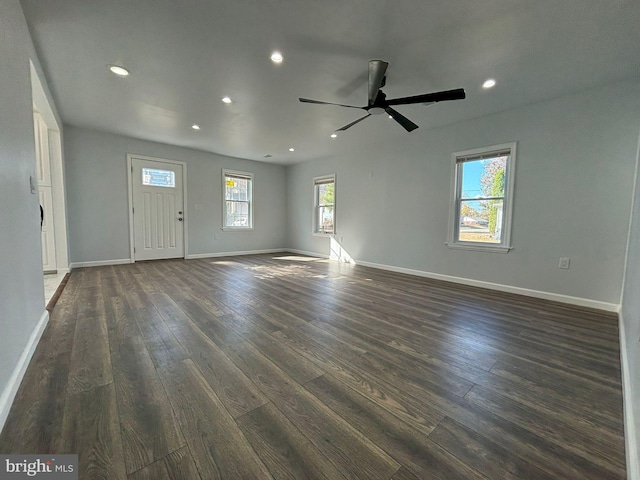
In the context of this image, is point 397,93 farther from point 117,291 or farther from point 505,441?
point 117,291

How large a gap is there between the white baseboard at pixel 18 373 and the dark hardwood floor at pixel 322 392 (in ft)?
0.14

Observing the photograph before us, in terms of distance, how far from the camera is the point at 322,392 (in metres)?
1.49

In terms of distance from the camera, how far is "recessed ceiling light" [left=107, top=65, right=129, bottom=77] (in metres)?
2.74

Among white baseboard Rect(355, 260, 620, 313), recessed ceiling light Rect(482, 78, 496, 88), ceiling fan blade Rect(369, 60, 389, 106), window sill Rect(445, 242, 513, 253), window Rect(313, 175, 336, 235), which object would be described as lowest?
white baseboard Rect(355, 260, 620, 313)

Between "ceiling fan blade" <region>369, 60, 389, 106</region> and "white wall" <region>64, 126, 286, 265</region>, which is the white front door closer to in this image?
"white wall" <region>64, 126, 286, 265</region>

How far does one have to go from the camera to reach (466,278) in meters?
4.09

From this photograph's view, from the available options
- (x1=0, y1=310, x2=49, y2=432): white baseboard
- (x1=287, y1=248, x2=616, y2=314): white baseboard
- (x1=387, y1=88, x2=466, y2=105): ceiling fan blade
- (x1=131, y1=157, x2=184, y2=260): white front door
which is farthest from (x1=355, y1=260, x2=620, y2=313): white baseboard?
(x1=131, y1=157, x2=184, y2=260): white front door

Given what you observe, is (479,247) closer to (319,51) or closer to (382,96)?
(382,96)

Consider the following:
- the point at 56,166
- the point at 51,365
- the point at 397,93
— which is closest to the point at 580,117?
the point at 397,93

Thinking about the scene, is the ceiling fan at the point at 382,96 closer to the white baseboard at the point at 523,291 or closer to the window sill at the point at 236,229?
the white baseboard at the point at 523,291

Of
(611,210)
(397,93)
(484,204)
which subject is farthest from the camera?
(484,204)

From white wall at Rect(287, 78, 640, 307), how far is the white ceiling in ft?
1.02

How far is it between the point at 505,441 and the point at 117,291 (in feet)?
13.3

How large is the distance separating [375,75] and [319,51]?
554 millimetres
